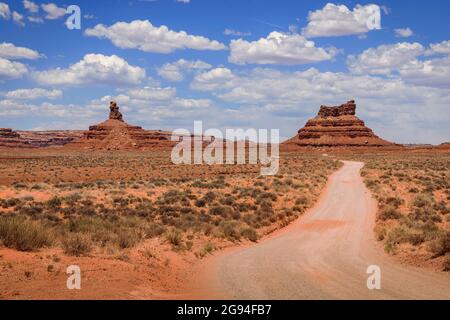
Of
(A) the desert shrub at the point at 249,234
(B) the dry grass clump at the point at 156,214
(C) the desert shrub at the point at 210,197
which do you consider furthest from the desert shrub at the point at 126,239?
(C) the desert shrub at the point at 210,197

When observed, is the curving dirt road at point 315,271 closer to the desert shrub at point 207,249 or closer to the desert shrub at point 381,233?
the desert shrub at point 381,233

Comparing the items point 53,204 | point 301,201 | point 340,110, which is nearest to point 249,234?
point 301,201

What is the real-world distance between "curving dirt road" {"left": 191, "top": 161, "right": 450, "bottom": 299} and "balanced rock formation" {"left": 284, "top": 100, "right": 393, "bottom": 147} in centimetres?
14023

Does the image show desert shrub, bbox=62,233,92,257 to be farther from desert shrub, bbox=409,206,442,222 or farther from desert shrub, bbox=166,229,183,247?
desert shrub, bbox=409,206,442,222

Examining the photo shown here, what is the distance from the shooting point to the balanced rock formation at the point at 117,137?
161750mm

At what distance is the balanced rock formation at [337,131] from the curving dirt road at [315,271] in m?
140

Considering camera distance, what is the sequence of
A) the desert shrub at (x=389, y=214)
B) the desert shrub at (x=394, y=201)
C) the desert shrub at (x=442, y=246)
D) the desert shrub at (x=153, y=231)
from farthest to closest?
1. the desert shrub at (x=394, y=201)
2. the desert shrub at (x=389, y=214)
3. the desert shrub at (x=153, y=231)
4. the desert shrub at (x=442, y=246)

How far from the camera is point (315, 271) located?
11492 millimetres

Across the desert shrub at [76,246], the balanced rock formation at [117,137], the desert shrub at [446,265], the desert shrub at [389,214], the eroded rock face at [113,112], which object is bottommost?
the desert shrub at [389,214]

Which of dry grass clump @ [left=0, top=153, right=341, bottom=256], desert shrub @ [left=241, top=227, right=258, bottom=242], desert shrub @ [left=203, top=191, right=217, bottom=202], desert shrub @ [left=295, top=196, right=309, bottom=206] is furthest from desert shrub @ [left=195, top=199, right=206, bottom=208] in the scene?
desert shrub @ [left=241, top=227, right=258, bottom=242]

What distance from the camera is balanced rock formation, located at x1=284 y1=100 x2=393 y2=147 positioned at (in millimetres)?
155750

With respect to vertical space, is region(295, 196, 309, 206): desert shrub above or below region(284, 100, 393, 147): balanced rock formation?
below

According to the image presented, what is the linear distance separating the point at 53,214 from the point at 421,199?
19.5 m

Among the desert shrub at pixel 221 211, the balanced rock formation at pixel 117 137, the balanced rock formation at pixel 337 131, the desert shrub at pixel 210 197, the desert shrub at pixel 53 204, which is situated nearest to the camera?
the desert shrub at pixel 221 211
